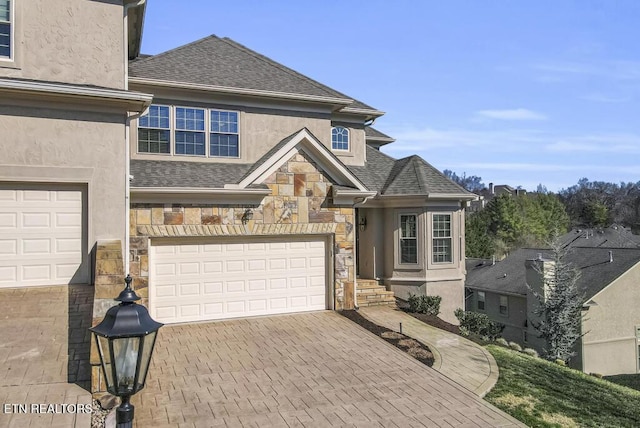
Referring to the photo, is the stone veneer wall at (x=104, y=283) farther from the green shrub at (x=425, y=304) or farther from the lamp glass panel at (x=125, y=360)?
the green shrub at (x=425, y=304)

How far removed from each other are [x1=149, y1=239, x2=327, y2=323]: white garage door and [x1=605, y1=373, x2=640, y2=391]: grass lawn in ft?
48.7

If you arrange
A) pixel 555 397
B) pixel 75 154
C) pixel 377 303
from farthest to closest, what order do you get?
pixel 377 303, pixel 75 154, pixel 555 397

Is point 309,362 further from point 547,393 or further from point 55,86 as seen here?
point 55,86

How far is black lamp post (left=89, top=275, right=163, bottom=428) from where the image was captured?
3.89 m

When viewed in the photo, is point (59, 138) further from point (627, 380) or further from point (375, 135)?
point (627, 380)

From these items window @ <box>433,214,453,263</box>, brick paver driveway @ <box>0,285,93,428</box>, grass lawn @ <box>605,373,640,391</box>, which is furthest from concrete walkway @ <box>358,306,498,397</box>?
grass lawn @ <box>605,373,640,391</box>

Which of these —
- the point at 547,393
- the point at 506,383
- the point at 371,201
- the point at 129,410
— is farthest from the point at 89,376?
the point at 371,201

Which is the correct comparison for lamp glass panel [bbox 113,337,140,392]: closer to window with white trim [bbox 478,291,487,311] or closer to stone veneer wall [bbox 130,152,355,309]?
stone veneer wall [bbox 130,152,355,309]

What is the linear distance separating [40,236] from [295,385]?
19.9ft

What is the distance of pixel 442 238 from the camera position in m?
16.1

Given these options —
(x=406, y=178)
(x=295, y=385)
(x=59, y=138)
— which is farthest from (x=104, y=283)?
(x=406, y=178)

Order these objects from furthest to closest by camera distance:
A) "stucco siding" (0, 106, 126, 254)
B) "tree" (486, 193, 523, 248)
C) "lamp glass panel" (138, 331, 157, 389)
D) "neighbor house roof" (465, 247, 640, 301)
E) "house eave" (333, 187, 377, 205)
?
1. "tree" (486, 193, 523, 248)
2. "neighbor house roof" (465, 247, 640, 301)
3. "house eave" (333, 187, 377, 205)
4. "stucco siding" (0, 106, 126, 254)
5. "lamp glass panel" (138, 331, 157, 389)

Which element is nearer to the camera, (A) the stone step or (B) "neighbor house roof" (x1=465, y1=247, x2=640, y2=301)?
(A) the stone step

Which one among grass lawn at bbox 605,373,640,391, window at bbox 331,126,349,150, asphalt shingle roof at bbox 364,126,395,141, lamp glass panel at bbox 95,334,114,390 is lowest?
grass lawn at bbox 605,373,640,391
